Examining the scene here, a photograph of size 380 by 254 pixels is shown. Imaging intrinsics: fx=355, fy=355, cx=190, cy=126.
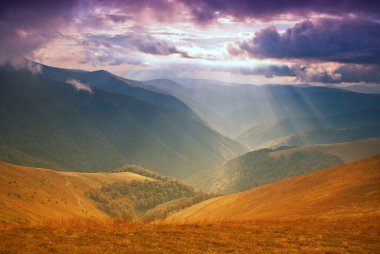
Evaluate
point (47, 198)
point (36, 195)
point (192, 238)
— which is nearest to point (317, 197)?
point (192, 238)

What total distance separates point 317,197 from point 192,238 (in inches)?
1353

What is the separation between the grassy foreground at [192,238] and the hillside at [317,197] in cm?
1013

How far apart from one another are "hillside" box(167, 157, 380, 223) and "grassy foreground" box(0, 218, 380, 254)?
1013 centimetres

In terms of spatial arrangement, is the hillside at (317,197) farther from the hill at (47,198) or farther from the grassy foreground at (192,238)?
the hill at (47,198)

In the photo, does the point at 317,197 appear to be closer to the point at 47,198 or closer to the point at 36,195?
the point at 36,195

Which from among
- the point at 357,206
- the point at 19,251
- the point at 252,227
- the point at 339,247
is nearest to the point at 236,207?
the point at 357,206

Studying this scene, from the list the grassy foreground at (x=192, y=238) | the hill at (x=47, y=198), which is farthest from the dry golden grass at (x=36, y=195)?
the grassy foreground at (x=192, y=238)

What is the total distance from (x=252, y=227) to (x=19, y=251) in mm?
21153

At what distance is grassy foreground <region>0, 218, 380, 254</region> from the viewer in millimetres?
24219

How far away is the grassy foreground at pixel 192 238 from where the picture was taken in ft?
79.5

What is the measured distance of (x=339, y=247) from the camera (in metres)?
26.9

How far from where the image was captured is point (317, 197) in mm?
56500

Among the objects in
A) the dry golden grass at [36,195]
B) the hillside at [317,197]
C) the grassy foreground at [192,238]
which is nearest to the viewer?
the grassy foreground at [192,238]

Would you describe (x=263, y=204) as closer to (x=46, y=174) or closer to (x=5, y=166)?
(x=5, y=166)
